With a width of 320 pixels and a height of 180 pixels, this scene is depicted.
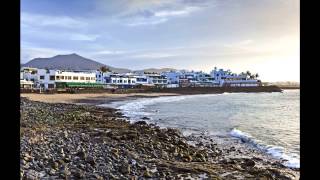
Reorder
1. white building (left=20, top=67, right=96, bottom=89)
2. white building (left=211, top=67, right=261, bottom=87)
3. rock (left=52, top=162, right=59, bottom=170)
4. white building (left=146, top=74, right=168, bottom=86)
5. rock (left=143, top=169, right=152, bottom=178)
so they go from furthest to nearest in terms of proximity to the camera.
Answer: white building (left=211, top=67, right=261, bottom=87) → white building (left=146, top=74, right=168, bottom=86) → white building (left=20, top=67, right=96, bottom=89) → rock (left=143, top=169, right=152, bottom=178) → rock (left=52, top=162, right=59, bottom=170)

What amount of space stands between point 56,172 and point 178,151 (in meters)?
5.09

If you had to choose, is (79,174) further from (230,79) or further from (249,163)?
(230,79)

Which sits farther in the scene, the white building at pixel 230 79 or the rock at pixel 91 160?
the white building at pixel 230 79

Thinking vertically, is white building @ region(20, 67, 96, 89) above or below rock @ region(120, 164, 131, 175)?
above

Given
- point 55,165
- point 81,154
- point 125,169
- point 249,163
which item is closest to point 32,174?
point 55,165

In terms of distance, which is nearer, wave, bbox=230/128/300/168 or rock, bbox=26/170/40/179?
rock, bbox=26/170/40/179

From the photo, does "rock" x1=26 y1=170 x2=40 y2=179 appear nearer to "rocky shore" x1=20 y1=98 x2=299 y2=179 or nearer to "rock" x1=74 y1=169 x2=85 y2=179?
"rocky shore" x1=20 y1=98 x2=299 y2=179

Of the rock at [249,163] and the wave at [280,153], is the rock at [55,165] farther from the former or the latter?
the wave at [280,153]

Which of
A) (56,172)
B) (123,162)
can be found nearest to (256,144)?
(123,162)

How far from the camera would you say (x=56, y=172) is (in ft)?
21.9

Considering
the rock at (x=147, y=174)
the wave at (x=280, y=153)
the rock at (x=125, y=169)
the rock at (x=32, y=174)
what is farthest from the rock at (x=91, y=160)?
the wave at (x=280, y=153)

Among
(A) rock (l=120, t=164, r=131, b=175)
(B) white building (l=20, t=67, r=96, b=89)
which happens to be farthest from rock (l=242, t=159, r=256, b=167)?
(B) white building (l=20, t=67, r=96, b=89)

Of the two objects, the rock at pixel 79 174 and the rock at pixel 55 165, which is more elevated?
the rock at pixel 55 165
